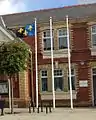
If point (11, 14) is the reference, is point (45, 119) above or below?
below

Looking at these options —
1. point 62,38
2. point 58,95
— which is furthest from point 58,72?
point 62,38

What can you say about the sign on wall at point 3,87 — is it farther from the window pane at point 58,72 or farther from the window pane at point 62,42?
the window pane at point 62,42

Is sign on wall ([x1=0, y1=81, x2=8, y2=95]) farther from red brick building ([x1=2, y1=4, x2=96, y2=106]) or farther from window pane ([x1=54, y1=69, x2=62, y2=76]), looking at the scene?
window pane ([x1=54, y1=69, x2=62, y2=76])

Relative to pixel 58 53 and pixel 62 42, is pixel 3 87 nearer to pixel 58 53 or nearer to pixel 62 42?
pixel 58 53

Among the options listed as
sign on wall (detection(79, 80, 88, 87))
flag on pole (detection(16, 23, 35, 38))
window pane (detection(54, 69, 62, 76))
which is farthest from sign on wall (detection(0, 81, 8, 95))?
sign on wall (detection(79, 80, 88, 87))

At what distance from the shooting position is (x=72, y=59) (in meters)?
34.4

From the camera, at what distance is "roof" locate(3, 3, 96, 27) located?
36.3 m

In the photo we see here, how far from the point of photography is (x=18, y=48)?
26641mm

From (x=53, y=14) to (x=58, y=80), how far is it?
6657mm

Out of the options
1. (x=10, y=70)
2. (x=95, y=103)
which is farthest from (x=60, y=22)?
(x=10, y=70)

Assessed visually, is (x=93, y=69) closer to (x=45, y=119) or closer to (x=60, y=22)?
(x=60, y=22)

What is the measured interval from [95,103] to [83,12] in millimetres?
8322

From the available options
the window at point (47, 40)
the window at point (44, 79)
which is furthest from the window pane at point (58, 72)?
the window at point (47, 40)

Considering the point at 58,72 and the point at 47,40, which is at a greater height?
the point at 47,40
